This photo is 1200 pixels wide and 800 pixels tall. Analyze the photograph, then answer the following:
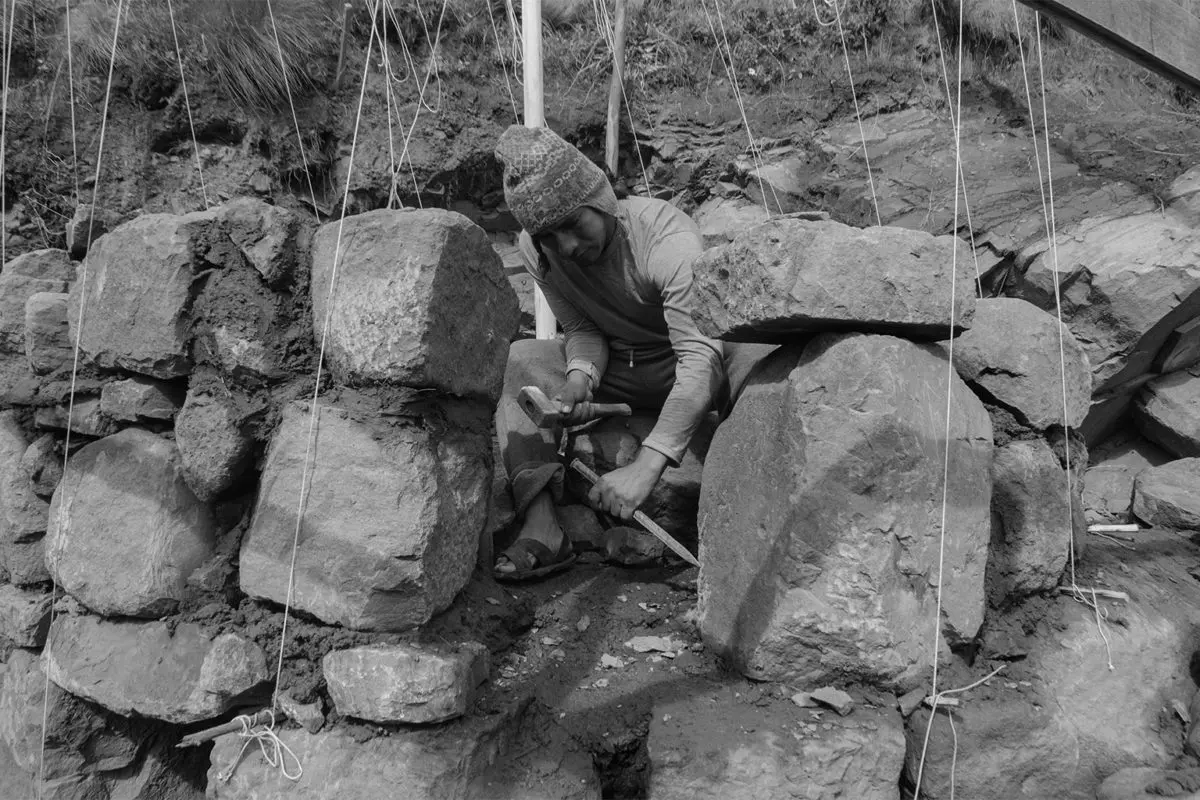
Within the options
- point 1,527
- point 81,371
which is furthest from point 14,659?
point 81,371

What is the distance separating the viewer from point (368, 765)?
1991mm

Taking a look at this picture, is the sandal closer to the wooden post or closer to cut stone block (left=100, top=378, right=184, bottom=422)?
cut stone block (left=100, top=378, right=184, bottom=422)

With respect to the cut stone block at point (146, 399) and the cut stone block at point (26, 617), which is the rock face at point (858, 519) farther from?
the cut stone block at point (26, 617)

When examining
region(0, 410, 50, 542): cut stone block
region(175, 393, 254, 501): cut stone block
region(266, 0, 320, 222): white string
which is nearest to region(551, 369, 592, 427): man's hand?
region(175, 393, 254, 501): cut stone block

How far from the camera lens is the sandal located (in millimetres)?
2760

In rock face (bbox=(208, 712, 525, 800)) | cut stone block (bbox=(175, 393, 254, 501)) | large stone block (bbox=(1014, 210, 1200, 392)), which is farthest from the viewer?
large stone block (bbox=(1014, 210, 1200, 392))

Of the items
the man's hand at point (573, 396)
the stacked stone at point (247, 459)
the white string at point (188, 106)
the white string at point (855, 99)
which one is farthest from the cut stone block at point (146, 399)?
the white string at point (855, 99)

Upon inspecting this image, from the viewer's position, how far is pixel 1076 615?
7.95 feet

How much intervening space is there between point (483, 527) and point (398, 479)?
0.43m

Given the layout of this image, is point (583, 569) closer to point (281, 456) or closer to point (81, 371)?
point (281, 456)

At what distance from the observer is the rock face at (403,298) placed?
204cm

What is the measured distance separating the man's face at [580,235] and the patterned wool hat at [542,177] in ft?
0.14

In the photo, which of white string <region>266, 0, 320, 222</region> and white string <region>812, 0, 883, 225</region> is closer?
white string <region>812, 0, 883, 225</region>

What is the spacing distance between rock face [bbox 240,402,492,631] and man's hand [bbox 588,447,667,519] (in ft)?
1.87
